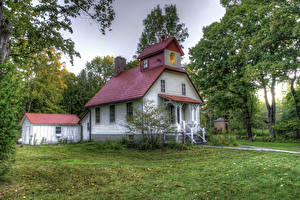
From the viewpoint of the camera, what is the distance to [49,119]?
22.7 meters

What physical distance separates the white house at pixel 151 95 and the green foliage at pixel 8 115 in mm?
10595

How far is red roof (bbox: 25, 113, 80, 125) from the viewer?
2147 cm

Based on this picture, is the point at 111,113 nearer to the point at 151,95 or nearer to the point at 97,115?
the point at 97,115

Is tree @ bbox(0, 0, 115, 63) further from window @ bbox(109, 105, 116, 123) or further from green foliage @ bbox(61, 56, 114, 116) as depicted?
green foliage @ bbox(61, 56, 114, 116)

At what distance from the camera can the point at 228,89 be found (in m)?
22.5

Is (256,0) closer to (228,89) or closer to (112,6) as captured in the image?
(228,89)

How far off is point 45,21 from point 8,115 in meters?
6.15

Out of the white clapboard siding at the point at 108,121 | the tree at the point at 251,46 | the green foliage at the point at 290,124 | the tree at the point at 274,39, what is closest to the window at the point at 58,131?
the white clapboard siding at the point at 108,121

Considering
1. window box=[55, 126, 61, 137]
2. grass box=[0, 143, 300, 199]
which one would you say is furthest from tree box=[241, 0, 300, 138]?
window box=[55, 126, 61, 137]

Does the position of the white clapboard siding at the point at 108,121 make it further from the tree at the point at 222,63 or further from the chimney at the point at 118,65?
the tree at the point at 222,63

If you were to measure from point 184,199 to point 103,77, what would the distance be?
36290 mm

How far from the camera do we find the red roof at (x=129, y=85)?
16.6 m

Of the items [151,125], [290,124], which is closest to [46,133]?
[151,125]

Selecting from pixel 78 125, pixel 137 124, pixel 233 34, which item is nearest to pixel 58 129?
pixel 78 125
